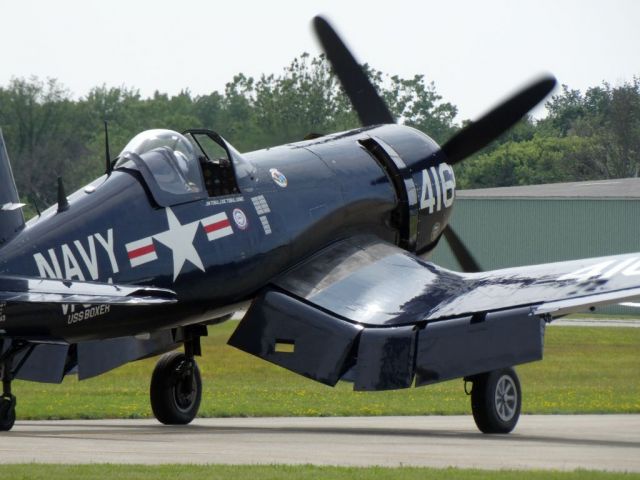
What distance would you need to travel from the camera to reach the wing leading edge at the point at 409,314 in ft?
49.3

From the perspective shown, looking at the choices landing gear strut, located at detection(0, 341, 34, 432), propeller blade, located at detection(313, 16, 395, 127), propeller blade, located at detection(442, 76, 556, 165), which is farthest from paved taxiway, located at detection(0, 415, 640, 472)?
propeller blade, located at detection(313, 16, 395, 127)

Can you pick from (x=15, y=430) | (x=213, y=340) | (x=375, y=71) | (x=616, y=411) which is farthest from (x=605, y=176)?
(x=15, y=430)

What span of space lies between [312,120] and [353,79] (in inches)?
963

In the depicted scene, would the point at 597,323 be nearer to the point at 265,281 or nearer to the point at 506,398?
the point at 506,398

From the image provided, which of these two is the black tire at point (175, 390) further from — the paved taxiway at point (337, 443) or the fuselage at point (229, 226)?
the fuselage at point (229, 226)

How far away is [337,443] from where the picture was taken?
14828 millimetres

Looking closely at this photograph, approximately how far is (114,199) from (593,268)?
16.6ft

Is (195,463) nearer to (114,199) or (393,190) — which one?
(114,199)

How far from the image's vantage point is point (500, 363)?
15023mm

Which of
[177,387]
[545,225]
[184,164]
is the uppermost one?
[184,164]

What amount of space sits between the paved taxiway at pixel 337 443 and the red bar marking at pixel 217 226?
2168mm

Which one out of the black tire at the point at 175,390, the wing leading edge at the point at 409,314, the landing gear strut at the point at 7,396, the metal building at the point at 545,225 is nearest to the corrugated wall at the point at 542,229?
the metal building at the point at 545,225

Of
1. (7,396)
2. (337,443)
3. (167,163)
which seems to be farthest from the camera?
(167,163)

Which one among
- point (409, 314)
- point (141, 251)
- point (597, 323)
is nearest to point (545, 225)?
point (597, 323)
